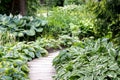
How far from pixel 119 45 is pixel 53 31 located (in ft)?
16.0

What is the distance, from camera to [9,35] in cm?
930

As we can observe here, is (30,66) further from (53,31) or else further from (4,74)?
(53,31)

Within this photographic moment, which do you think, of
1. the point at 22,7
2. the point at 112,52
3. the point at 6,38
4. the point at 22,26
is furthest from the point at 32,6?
the point at 112,52

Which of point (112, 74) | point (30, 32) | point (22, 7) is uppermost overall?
point (22, 7)

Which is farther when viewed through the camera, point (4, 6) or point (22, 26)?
point (4, 6)

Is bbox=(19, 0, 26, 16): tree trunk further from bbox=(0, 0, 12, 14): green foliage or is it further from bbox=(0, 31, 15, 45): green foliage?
bbox=(0, 31, 15, 45): green foliage

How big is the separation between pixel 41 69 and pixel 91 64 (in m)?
1.68

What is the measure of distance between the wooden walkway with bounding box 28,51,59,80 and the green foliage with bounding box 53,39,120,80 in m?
0.23

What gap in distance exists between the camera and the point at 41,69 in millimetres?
7105

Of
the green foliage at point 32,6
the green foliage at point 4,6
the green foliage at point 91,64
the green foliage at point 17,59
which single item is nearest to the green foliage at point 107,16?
the green foliage at point 91,64

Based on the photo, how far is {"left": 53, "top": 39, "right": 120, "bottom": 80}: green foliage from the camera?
17.7 ft

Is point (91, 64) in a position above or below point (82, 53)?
below

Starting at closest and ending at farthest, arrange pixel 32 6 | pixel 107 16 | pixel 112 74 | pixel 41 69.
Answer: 1. pixel 112 74
2. pixel 107 16
3. pixel 41 69
4. pixel 32 6

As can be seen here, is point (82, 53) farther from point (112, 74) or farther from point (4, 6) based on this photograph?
point (4, 6)
